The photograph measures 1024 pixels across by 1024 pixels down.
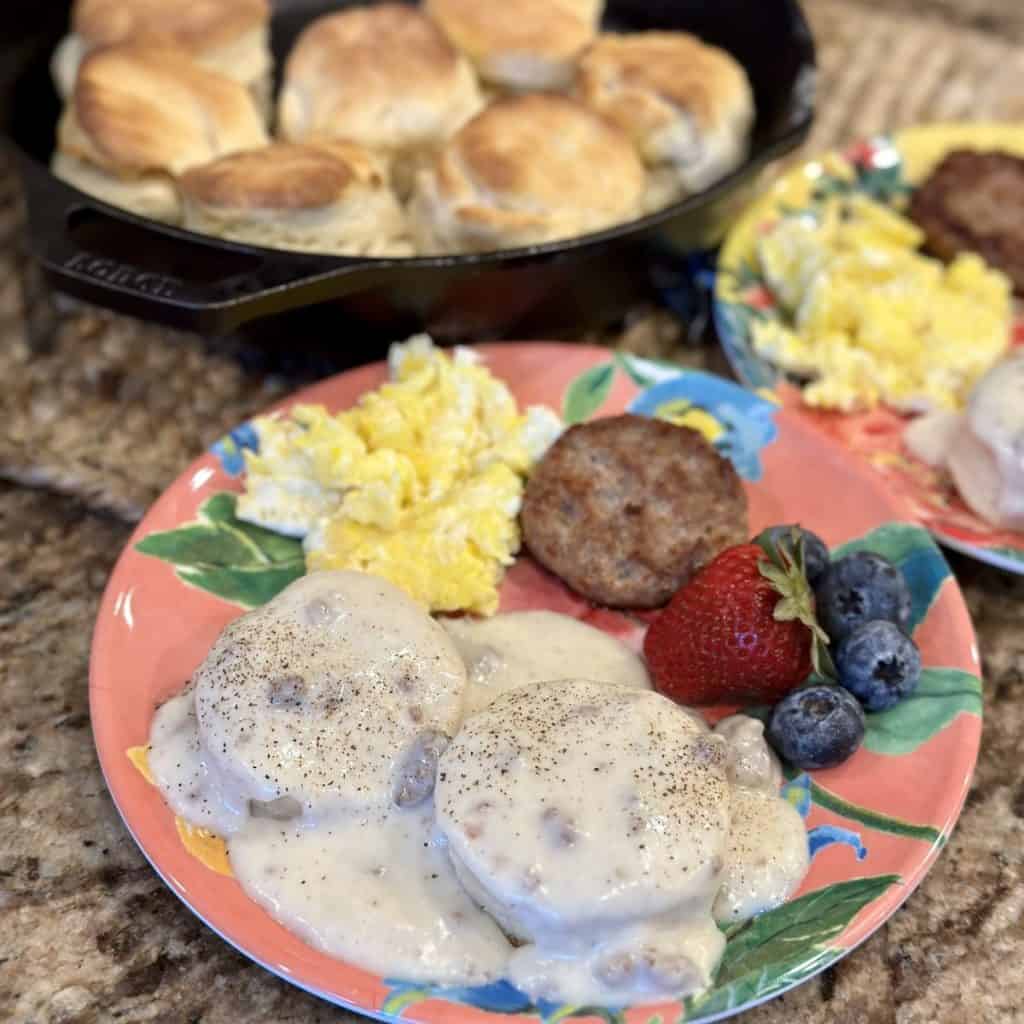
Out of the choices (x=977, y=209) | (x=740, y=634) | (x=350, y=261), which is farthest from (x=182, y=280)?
(x=977, y=209)

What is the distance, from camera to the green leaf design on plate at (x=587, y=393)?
5.52ft

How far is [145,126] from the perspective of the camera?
1786 millimetres

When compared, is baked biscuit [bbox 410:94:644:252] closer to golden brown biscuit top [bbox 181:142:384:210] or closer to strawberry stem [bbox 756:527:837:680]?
golden brown biscuit top [bbox 181:142:384:210]

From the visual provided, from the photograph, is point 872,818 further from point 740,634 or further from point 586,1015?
point 586,1015

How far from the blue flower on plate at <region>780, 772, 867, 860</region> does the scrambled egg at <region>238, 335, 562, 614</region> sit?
0.42 metres

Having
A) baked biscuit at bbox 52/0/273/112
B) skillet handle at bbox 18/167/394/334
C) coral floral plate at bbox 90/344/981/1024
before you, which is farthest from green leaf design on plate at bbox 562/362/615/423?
baked biscuit at bbox 52/0/273/112

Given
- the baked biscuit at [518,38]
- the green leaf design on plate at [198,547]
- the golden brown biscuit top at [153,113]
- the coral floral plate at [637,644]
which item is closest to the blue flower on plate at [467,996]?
the coral floral plate at [637,644]

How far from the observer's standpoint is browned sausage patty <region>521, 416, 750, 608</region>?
146 centimetres

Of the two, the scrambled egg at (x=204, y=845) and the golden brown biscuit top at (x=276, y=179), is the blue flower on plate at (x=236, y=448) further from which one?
the scrambled egg at (x=204, y=845)

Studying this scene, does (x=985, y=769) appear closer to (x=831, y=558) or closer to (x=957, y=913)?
(x=957, y=913)

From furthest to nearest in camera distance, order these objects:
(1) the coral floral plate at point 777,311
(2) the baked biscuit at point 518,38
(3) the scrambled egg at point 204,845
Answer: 1. (2) the baked biscuit at point 518,38
2. (1) the coral floral plate at point 777,311
3. (3) the scrambled egg at point 204,845

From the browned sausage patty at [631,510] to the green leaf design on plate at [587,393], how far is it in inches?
5.5

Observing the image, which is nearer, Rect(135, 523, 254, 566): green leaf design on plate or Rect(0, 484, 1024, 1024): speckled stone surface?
Rect(0, 484, 1024, 1024): speckled stone surface

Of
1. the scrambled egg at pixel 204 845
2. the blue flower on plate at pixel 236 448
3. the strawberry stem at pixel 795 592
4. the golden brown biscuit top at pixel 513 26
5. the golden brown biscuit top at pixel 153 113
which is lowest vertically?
the scrambled egg at pixel 204 845
